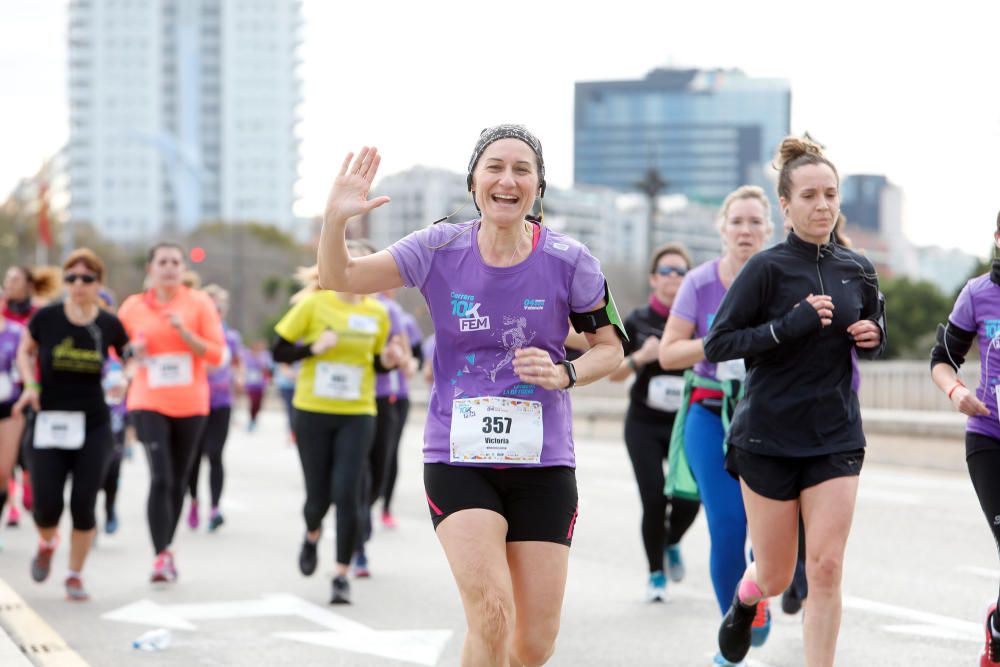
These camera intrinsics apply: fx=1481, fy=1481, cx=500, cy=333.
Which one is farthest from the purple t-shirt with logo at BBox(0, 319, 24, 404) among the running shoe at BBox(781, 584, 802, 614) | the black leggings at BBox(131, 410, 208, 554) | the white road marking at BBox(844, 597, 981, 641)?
the white road marking at BBox(844, 597, 981, 641)

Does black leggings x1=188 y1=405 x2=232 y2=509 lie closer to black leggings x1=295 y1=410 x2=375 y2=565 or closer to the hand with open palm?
black leggings x1=295 y1=410 x2=375 y2=565

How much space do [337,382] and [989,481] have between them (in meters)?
4.24

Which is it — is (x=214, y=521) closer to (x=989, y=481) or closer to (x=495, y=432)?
(x=989, y=481)

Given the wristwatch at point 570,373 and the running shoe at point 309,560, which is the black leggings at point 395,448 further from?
the wristwatch at point 570,373

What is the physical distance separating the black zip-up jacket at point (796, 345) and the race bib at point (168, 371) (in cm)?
483

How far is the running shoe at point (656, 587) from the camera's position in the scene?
840cm

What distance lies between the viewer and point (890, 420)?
18078mm

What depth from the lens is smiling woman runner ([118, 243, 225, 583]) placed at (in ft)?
30.5

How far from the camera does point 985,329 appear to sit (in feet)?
18.8

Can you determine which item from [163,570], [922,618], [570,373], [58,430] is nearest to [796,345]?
[570,373]

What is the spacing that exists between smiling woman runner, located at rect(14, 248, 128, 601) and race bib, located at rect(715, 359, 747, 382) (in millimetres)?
3851

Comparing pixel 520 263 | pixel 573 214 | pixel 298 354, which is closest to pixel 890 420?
pixel 298 354

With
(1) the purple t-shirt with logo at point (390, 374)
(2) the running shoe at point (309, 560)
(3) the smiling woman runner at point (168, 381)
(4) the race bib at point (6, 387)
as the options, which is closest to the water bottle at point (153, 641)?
(2) the running shoe at point (309, 560)

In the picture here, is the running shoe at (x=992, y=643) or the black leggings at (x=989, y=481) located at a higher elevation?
the black leggings at (x=989, y=481)
